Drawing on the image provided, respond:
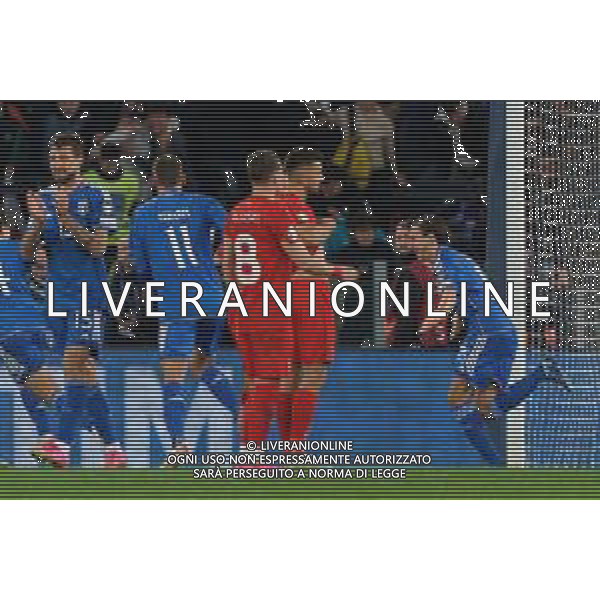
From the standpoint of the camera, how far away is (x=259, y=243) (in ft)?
43.2

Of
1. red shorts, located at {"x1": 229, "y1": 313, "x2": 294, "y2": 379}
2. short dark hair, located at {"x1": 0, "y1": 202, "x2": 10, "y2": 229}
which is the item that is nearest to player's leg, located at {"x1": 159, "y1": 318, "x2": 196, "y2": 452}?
red shorts, located at {"x1": 229, "y1": 313, "x2": 294, "y2": 379}

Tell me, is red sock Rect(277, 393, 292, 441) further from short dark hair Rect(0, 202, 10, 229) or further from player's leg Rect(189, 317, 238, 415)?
short dark hair Rect(0, 202, 10, 229)

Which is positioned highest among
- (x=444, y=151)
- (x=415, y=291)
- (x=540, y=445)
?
(x=444, y=151)

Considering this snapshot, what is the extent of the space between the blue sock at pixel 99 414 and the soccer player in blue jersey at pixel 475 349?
2.00 meters

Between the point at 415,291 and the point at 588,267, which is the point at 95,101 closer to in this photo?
the point at 415,291

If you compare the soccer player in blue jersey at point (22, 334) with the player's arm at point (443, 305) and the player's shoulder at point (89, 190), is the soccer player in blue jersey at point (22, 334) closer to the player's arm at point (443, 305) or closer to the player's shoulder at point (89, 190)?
the player's shoulder at point (89, 190)

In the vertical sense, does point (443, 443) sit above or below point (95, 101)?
below

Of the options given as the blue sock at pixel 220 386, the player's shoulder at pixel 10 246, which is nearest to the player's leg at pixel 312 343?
the blue sock at pixel 220 386

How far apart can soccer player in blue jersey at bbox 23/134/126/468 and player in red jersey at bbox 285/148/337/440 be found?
1.16 metres

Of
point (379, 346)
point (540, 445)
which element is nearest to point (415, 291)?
point (379, 346)

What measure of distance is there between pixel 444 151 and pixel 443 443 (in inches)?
69.9

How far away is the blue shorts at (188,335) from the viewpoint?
13.2 m

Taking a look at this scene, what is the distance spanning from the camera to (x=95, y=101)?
1320 centimetres

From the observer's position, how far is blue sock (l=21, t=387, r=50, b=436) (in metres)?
13.2
